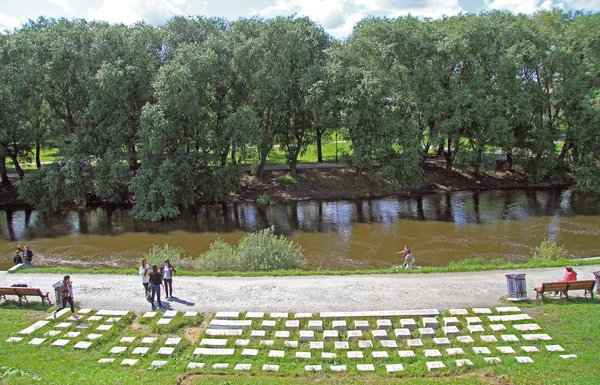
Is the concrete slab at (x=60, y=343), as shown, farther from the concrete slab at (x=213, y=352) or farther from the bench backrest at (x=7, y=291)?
the bench backrest at (x=7, y=291)

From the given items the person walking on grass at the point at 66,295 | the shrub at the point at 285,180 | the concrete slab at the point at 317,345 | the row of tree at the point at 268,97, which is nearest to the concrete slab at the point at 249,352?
the concrete slab at the point at 317,345

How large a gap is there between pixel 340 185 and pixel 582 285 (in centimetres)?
2688

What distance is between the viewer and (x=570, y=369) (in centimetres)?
1100

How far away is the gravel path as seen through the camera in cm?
1498

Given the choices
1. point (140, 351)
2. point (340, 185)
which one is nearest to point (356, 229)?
point (340, 185)

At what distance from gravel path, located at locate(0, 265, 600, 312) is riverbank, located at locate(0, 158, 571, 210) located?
20617mm

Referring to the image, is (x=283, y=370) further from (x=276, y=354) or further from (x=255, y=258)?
(x=255, y=258)

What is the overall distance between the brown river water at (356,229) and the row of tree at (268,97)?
7.00ft

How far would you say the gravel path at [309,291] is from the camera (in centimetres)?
1498

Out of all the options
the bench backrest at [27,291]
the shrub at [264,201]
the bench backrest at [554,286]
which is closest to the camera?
the bench backrest at [554,286]

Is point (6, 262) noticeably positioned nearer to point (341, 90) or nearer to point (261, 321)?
point (261, 321)

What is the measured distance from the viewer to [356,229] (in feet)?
97.5

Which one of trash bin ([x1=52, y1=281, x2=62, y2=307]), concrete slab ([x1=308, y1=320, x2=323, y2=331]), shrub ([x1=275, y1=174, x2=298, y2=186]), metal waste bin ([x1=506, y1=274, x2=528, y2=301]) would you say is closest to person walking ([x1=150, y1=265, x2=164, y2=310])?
trash bin ([x1=52, y1=281, x2=62, y2=307])

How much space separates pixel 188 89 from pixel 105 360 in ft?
76.6
